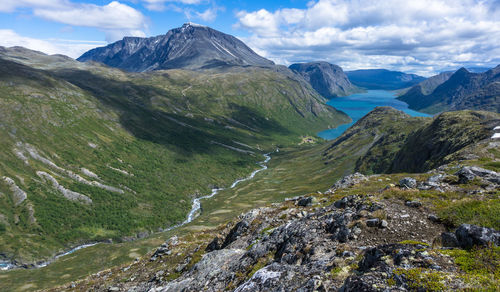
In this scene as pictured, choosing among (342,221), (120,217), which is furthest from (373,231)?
(120,217)

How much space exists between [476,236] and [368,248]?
173 inches

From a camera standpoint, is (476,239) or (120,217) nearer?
(476,239)

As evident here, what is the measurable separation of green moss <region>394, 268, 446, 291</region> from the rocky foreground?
0.10 ft

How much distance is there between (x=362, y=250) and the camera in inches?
532

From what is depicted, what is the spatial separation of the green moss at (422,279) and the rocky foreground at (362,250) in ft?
0.10

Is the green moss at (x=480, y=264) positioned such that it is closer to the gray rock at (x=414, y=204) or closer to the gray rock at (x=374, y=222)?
the gray rock at (x=374, y=222)

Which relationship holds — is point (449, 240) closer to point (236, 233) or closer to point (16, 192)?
point (236, 233)

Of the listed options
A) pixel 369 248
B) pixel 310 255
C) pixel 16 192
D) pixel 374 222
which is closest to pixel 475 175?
pixel 374 222

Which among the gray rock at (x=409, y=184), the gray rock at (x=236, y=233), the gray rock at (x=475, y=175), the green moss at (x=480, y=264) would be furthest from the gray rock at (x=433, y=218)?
the gray rock at (x=236, y=233)

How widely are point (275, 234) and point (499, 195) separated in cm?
1564

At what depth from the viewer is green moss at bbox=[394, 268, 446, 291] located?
861cm

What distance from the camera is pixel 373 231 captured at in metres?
15.5

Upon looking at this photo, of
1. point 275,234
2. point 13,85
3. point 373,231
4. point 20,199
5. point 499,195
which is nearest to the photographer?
point 373,231

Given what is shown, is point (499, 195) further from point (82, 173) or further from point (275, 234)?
point (82, 173)
